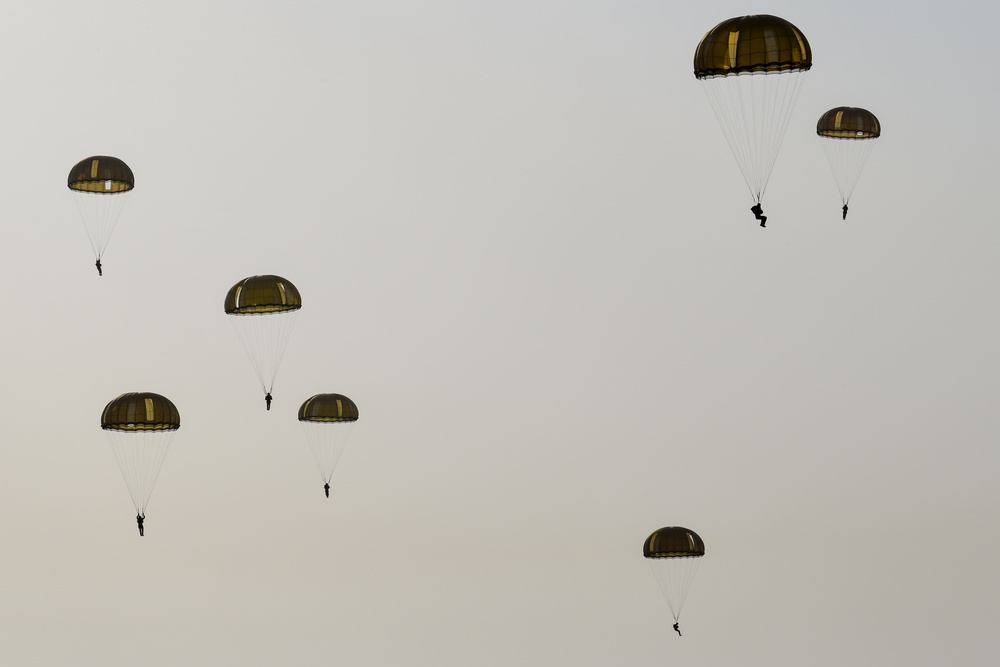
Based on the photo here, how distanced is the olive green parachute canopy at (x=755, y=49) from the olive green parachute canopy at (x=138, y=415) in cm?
1445

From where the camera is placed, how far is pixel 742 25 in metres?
26.4

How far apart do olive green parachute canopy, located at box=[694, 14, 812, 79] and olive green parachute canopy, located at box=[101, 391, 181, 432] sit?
14454mm

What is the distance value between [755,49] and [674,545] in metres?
14.4

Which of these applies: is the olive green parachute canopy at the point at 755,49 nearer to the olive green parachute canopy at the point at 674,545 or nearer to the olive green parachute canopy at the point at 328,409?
the olive green parachute canopy at the point at 674,545

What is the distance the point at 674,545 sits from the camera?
120 ft

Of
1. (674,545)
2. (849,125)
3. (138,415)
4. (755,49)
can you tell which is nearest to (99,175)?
(138,415)

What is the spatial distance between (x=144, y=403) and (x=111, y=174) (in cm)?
506

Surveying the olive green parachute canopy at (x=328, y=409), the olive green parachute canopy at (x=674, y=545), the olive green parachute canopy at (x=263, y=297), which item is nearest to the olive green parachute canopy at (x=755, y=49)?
the olive green parachute canopy at (x=263, y=297)

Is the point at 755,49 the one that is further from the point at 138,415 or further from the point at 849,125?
the point at 138,415

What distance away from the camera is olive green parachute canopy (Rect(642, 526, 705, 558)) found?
36.3 m

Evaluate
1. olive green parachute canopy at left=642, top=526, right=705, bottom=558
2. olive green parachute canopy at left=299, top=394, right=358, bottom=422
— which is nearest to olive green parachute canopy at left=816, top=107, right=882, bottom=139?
olive green parachute canopy at left=642, top=526, right=705, bottom=558

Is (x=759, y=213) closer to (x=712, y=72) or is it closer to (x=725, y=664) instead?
(x=712, y=72)

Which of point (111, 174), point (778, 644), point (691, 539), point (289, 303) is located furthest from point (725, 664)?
point (111, 174)

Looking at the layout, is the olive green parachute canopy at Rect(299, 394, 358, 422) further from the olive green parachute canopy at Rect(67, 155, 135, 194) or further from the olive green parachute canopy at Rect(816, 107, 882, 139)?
the olive green parachute canopy at Rect(816, 107, 882, 139)
